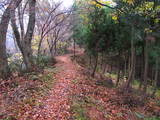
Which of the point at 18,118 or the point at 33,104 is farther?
the point at 33,104

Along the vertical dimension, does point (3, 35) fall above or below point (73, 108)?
above

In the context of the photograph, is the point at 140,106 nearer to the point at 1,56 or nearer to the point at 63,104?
the point at 63,104

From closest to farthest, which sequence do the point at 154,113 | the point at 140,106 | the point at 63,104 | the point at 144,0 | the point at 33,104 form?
the point at 33,104, the point at 63,104, the point at 144,0, the point at 154,113, the point at 140,106

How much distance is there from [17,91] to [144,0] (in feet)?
20.4

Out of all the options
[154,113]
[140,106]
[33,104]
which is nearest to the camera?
[33,104]

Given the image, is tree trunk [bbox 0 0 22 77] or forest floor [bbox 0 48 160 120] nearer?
forest floor [bbox 0 48 160 120]

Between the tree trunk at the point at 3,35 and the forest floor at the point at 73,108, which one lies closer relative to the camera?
the forest floor at the point at 73,108

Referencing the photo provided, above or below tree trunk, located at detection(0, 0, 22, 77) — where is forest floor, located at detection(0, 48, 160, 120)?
below

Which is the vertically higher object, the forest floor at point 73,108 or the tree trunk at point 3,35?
the tree trunk at point 3,35

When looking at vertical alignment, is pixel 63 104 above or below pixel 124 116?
above

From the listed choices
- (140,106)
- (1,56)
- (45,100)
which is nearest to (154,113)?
(140,106)

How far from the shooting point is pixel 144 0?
20.5 feet

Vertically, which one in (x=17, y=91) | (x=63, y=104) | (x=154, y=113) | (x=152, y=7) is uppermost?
(x=152, y=7)

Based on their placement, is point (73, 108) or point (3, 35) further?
point (3, 35)
